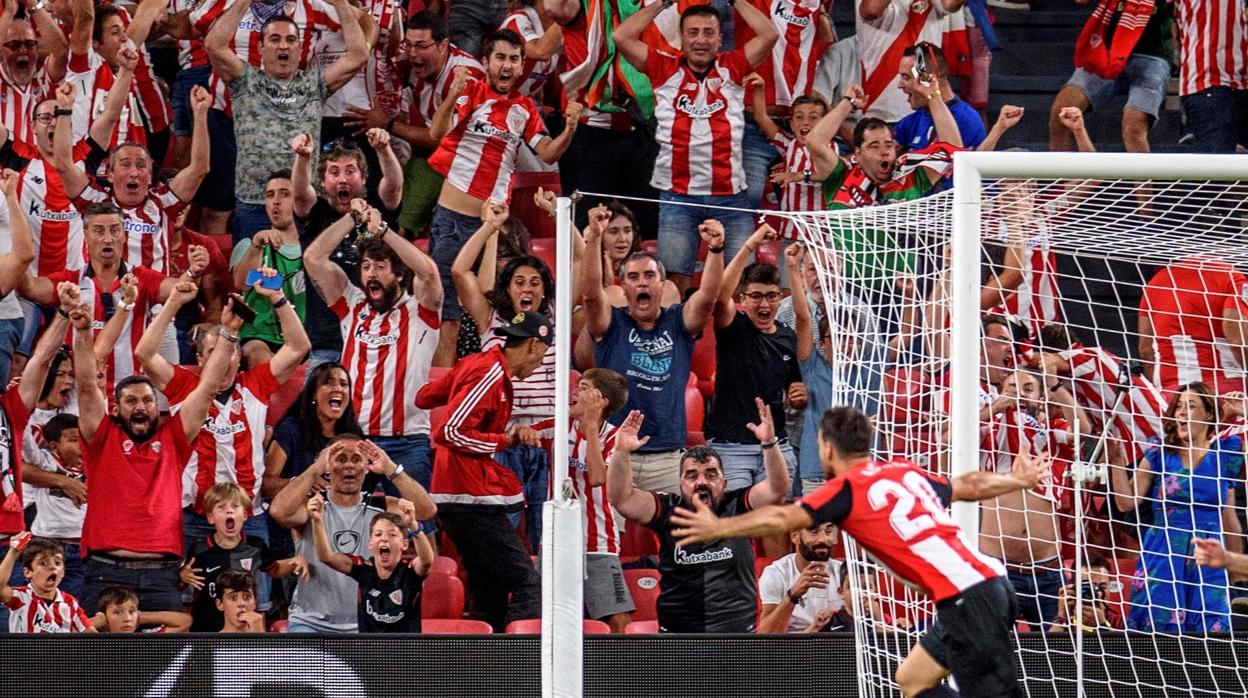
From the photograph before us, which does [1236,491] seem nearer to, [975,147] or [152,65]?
[975,147]

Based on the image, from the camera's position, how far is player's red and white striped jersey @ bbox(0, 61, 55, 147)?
9.03m

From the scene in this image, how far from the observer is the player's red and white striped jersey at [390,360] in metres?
8.13

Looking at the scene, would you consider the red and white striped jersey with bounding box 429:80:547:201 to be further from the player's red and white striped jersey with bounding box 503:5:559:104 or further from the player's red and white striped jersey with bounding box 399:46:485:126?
the player's red and white striped jersey with bounding box 503:5:559:104

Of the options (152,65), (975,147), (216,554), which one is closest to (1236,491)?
(975,147)

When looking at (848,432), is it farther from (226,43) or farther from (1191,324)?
(226,43)

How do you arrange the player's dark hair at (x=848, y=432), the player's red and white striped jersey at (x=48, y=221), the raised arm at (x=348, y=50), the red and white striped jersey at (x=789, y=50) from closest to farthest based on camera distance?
the player's dark hair at (x=848, y=432), the player's red and white striped jersey at (x=48, y=221), the raised arm at (x=348, y=50), the red and white striped jersey at (x=789, y=50)

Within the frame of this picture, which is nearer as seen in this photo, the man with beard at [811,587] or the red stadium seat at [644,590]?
the man with beard at [811,587]

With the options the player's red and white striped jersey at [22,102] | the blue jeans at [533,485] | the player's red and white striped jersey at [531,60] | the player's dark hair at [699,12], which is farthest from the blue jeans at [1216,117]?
the player's red and white striped jersey at [22,102]

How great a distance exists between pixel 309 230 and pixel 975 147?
3.49m

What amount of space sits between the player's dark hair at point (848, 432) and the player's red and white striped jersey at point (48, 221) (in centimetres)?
463

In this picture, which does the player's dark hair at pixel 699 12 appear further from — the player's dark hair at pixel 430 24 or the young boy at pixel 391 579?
the young boy at pixel 391 579

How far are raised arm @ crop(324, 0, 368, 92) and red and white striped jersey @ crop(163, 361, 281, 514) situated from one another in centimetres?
204

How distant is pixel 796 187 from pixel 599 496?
7.99 feet

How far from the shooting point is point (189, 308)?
897cm
